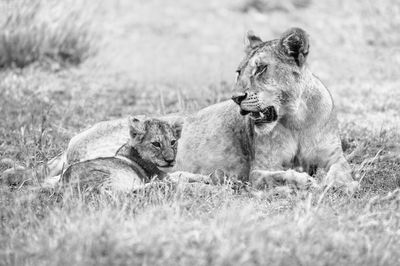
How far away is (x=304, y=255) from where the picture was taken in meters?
4.22

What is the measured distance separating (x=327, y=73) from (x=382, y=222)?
7796mm

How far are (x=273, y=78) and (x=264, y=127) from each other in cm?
42

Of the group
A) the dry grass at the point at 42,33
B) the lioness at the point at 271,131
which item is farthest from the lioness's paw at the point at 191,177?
the dry grass at the point at 42,33

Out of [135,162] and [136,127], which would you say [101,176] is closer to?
[135,162]

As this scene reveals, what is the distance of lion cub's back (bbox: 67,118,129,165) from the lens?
276 inches

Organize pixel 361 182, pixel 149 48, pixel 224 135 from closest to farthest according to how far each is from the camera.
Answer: pixel 361 182 < pixel 224 135 < pixel 149 48

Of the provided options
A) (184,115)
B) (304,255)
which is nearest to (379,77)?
(184,115)

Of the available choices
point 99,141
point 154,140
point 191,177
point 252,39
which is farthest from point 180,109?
point 154,140

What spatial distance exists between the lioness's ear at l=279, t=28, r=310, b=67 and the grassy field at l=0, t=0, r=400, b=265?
1.00 m

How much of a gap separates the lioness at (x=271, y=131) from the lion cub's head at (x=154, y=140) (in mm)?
582

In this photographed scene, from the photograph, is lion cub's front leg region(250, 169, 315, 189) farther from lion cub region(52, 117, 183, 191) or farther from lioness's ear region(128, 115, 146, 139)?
lioness's ear region(128, 115, 146, 139)

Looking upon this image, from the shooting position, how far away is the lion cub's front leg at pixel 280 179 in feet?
19.9

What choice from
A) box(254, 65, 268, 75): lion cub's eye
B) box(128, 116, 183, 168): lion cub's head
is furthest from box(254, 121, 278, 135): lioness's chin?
box(128, 116, 183, 168): lion cub's head

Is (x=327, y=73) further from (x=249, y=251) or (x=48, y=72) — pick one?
(x=249, y=251)
